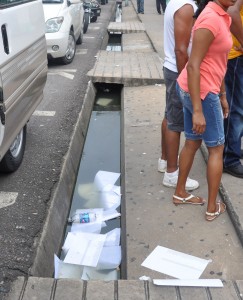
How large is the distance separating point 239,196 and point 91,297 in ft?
5.41

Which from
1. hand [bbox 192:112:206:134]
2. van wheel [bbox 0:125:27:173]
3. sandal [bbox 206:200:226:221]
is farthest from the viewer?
van wheel [bbox 0:125:27:173]

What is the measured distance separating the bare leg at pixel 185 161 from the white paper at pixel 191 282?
1013 mm

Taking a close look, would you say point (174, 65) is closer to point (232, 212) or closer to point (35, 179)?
point (232, 212)

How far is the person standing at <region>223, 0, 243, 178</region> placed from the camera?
3.46 m

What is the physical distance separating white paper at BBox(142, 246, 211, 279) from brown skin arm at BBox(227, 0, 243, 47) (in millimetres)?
1716

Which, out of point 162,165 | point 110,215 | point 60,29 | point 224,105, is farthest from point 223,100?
point 60,29

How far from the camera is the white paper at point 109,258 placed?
10.2 feet

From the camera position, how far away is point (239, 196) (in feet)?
11.4

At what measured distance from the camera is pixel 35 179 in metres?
4.13

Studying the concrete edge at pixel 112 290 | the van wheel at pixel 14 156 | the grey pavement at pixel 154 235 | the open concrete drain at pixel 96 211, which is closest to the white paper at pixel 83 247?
the open concrete drain at pixel 96 211

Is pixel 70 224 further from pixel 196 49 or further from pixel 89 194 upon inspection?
pixel 196 49

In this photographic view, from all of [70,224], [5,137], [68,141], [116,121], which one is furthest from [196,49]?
[116,121]

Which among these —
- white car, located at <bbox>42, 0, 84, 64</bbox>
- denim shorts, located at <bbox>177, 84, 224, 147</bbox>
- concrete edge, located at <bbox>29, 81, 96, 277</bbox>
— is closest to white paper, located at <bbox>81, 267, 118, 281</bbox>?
concrete edge, located at <bbox>29, 81, 96, 277</bbox>

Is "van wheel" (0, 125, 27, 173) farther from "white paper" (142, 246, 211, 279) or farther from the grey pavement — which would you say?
"white paper" (142, 246, 211, 279)
